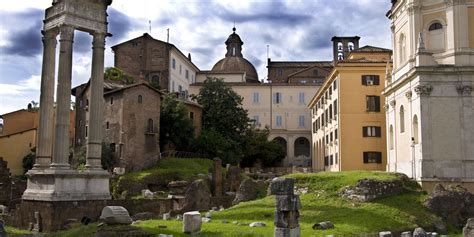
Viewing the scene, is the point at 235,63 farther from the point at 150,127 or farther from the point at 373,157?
the point at 373,157

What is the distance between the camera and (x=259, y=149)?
226ft

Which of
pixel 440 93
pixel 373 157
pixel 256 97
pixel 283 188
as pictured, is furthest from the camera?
pixel 256 97

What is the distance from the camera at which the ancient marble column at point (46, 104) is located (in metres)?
28.5

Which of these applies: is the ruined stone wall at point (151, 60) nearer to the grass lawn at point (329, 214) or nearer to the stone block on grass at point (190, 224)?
the grass lawn at point (329, 214)

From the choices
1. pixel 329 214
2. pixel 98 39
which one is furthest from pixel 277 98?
pixel 329 214

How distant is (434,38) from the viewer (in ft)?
119

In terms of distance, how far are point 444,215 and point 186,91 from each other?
5538cm

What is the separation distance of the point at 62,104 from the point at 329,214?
48.7 ft

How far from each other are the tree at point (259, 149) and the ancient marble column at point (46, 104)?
3859 cm

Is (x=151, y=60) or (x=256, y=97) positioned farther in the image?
(x=256, y=97)

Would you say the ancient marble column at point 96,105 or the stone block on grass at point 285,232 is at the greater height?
the ancient marble column at point 96,105

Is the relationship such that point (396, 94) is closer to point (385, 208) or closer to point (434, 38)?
point (434, 38)

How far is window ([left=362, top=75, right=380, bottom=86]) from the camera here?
160 feet

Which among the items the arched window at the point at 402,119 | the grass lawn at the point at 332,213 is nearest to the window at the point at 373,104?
the arched window at the point at 402,119
